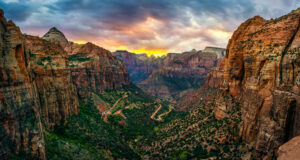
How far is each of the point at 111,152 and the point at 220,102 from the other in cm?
3654

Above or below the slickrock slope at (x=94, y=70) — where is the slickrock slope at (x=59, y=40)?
above

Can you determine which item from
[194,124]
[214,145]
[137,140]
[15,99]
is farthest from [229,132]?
[15,99]

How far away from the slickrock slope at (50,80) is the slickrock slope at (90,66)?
36.3 m

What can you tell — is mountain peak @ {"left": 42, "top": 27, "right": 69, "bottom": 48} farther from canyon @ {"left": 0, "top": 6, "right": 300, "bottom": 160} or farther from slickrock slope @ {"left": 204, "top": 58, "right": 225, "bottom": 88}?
slickrock slope @ {"left": 204, "top": 58, "right": 225, "bottom": 88}

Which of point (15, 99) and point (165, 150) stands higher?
point (15, 99)

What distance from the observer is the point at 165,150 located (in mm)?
51156

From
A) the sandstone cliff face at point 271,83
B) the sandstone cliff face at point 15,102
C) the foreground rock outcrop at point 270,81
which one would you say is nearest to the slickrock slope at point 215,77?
the foreground rock outcrop at point 270,81

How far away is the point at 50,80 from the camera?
40156mm

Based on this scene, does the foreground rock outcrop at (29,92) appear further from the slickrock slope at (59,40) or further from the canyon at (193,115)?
the slickrock slope at (59,40)

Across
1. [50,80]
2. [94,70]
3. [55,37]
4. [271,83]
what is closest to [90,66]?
[94,70]

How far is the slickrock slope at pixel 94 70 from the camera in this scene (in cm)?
8575

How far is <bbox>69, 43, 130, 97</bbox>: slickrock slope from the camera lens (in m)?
85.8

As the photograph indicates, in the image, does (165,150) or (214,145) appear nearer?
(214,145)

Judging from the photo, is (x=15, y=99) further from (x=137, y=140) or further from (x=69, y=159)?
(x=137, y=140)
